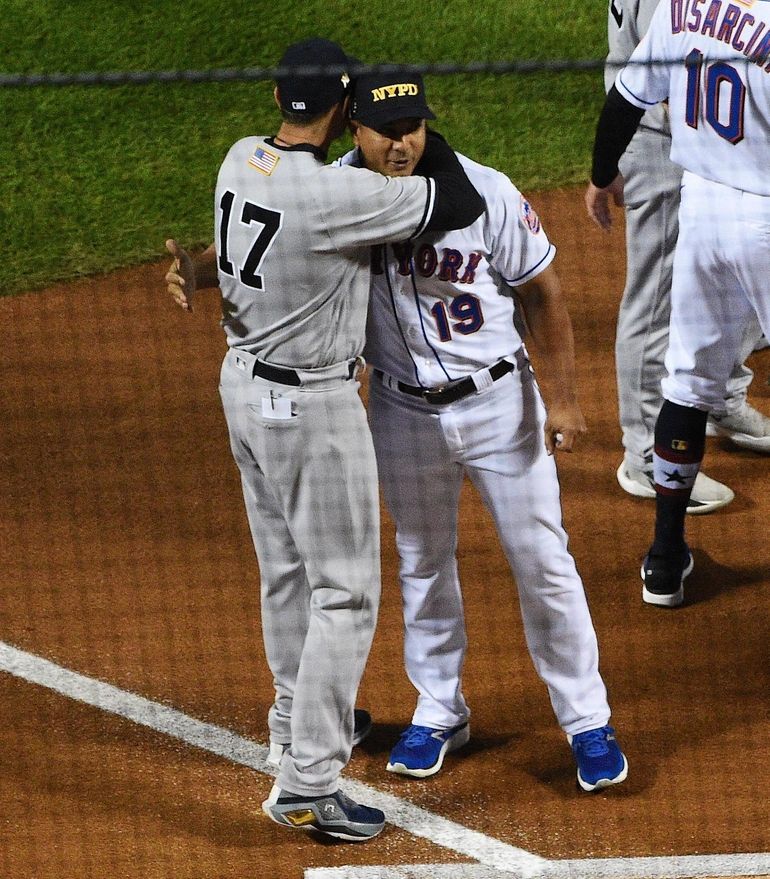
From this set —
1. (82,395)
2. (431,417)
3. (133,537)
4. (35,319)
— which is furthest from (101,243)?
(431,417)

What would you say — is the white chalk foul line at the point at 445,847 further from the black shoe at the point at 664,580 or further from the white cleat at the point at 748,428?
the white cleat at the point at 748,428

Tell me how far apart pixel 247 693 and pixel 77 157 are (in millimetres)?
5999

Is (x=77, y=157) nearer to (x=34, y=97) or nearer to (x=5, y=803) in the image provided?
(x=34, y=97)

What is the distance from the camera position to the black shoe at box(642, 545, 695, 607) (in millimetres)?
4711

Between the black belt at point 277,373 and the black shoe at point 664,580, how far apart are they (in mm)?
1650

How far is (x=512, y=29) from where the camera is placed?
36.7ft

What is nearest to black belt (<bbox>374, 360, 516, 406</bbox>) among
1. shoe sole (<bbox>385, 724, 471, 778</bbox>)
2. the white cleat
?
shoe sole (<bbox>385, 724, 471, 778</bbox>)

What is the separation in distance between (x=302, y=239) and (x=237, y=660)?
1661 mm

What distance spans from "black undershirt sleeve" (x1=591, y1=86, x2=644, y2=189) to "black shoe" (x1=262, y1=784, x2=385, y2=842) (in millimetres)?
2140

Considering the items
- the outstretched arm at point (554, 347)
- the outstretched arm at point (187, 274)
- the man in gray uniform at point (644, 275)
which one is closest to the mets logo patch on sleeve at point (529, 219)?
the outstretched arm at point (554, 347)

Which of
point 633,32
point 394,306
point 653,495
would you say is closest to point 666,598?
point 653,495

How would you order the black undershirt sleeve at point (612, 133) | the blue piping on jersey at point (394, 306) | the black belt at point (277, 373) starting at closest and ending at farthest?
the black belt at point (277, 373), the blue piping on jersey at point (394, 306), the black undershirt sleeve at point (612, 133)

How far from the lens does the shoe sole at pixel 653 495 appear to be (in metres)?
5.32

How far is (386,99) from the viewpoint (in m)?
3.38
